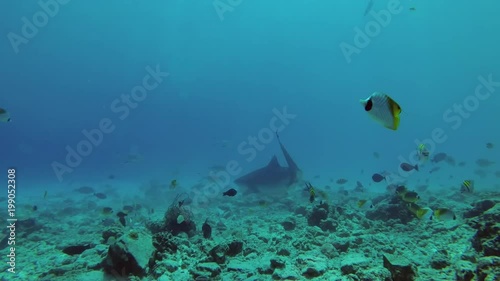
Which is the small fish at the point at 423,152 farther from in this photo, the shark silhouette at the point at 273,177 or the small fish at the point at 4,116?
the small fish at the point at 4,116

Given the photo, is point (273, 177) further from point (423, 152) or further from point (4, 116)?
point (4, 116)

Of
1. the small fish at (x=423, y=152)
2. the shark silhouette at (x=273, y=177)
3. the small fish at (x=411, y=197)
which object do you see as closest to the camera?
the small fish at (x=411, y=197)

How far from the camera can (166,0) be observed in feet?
263

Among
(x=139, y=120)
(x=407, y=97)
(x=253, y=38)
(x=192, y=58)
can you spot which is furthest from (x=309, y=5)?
(x=407, y=97)

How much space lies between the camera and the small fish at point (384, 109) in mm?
2854

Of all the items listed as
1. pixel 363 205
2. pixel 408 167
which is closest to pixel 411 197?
pixel 408 167

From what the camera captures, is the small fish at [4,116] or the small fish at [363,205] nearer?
the small fish at [4,116]

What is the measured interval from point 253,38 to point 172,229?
12272 centimetres

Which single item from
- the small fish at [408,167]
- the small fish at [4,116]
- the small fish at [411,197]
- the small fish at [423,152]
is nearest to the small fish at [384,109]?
the small fish at [411,197]

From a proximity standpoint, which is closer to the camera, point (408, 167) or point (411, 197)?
point (411, 197)

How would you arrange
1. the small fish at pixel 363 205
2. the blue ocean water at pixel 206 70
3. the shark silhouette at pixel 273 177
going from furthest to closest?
the blue ocean water at pixel 206 70 < the shark silhouette at pixel 273 177 < the small fish at pixel 363 205

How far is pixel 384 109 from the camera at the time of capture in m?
2.92

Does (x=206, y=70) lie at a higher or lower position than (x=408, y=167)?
higher

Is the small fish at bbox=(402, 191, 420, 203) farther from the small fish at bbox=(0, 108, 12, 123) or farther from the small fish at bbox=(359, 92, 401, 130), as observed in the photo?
the small fish at bbox=(0, 108, 12, 123)
